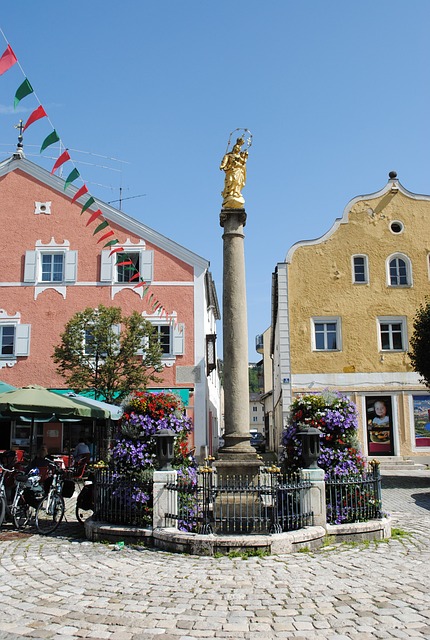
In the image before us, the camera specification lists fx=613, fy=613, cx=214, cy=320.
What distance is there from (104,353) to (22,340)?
18.5ft

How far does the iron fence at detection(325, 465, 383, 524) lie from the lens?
956 centimetres

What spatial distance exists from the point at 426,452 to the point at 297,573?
1813 centimetres

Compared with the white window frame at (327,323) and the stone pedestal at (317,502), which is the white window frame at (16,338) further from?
the stone pedestal at (317,502)

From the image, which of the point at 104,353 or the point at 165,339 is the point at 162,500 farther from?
the point at 165,339

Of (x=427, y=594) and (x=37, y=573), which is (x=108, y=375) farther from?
(x=427, y=594)

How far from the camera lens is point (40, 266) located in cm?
2564

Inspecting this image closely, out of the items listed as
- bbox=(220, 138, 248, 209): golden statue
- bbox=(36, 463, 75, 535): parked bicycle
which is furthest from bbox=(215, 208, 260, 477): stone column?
bbox=(36, 463, 75, 535): parked bicycle

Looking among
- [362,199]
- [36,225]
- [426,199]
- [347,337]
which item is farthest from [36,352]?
[426,199]

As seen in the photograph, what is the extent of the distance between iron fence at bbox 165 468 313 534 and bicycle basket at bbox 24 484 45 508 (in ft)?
8.68

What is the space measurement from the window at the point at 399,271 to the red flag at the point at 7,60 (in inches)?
773

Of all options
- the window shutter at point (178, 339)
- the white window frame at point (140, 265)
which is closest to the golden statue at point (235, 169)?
the window shutter at point (178, 339)

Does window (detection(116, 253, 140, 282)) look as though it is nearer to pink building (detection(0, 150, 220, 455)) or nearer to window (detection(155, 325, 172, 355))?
pink building (detection(0, 150, 220, 455))

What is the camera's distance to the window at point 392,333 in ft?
81.9

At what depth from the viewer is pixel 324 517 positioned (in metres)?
9.28
